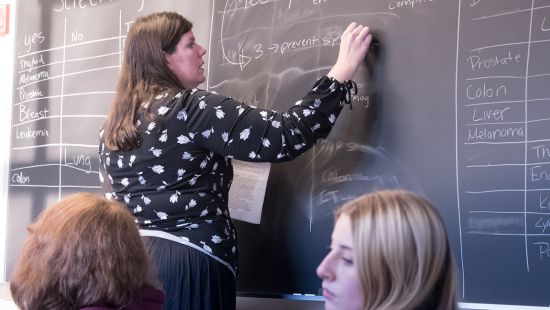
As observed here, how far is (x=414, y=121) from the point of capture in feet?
7.20

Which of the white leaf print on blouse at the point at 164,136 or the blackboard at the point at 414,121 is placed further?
the white leaf print on blouse at the point at 164,136

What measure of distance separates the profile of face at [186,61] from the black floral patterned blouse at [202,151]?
160 millimetres

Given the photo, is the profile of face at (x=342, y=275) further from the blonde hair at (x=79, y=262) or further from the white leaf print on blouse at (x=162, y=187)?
the white leaf print on blouse at (x=162, y=187)

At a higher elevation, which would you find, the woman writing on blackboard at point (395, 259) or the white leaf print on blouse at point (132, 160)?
the white leaf print on blouse at point (132, 160)

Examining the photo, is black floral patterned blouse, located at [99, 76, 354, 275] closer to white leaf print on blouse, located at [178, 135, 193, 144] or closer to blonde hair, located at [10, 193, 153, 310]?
white leaf print on blouse, located at [178, 135, 193, 144]

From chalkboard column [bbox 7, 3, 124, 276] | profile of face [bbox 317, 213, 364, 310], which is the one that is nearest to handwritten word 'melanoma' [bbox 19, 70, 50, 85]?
chalkboard column [bbox 7, 3, 124, 276]

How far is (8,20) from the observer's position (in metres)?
3.50

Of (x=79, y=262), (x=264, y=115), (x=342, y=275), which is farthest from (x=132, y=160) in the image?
(x=342, y=275)

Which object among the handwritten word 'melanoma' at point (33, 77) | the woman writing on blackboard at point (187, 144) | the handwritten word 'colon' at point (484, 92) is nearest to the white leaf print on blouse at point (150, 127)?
the woman writing on blackboard at point (187, 144)

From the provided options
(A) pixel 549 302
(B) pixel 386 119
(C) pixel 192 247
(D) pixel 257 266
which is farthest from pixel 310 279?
(A) pixel 549 302

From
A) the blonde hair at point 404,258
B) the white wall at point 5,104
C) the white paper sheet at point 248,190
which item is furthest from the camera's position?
the white wall at point 5,104

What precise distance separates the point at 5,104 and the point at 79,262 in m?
2.21

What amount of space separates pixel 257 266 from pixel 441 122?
0.83m

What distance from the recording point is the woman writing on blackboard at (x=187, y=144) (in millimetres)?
2119
